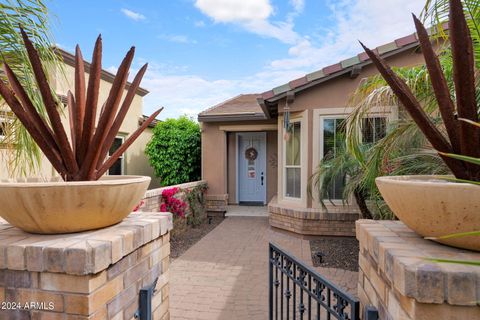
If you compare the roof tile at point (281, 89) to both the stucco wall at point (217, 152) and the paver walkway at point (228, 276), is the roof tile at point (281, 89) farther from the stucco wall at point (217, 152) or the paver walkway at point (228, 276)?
the paver walkway at point (228, 276)

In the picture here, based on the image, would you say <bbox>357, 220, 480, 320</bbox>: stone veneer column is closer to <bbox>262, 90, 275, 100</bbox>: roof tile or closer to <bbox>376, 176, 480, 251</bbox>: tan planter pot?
<bbox>376, 176, 480, 251</bbox>: tan planter pot

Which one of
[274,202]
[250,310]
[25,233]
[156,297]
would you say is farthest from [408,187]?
[274,202]

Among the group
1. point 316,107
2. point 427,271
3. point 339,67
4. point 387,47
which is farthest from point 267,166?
point 427,271

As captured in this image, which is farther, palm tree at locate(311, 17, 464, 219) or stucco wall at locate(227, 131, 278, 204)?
stucco wall at locate(227, 131, 278, 204)

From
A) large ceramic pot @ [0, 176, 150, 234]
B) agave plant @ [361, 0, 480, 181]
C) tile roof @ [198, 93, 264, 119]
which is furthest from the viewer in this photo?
tile roof @ [198, 93, 264, 119]

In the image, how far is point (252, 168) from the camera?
10070 millimetres

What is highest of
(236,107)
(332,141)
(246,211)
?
(236,107)

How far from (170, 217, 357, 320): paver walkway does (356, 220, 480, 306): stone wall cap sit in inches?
105

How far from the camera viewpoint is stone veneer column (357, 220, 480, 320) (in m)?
0.85

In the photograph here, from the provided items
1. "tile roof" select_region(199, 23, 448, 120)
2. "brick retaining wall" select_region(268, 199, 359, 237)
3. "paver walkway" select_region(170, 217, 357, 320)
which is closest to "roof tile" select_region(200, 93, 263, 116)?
"tile roof" select_region(199, 23, 448, 120)

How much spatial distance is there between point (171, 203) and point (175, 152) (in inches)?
138

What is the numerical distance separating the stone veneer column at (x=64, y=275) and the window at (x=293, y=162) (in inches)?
231

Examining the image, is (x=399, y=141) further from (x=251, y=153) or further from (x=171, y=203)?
(x=251, y=153)

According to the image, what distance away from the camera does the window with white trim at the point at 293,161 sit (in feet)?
22.6
